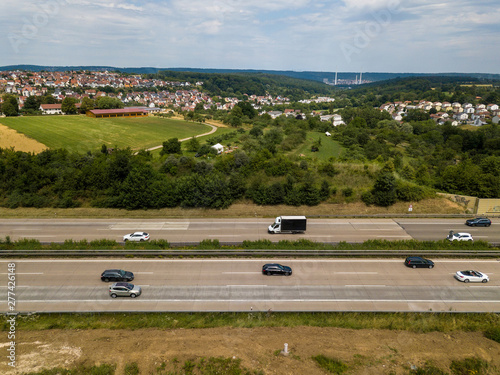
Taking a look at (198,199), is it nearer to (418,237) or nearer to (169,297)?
(169,297)

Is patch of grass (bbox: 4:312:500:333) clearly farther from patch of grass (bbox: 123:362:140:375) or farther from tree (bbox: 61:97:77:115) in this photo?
tree (bbox: 61:97:77:115)

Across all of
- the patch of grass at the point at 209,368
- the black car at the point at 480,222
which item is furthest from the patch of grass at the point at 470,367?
the black car at the point at 480,222

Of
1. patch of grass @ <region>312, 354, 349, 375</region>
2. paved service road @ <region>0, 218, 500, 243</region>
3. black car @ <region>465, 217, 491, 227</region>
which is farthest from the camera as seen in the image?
black car @ <region>465, 217, 491, 227</region>

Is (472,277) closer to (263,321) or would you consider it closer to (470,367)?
(470,367)

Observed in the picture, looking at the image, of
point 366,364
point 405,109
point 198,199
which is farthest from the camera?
point 405,109

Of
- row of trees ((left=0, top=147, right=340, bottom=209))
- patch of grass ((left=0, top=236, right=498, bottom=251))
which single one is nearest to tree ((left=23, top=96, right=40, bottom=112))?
row of trees ((left=0, top=147, right=340, bottom=209))

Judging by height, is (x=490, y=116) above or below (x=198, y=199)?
above

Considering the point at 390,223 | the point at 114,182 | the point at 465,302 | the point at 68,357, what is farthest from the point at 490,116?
the point at 68,357
